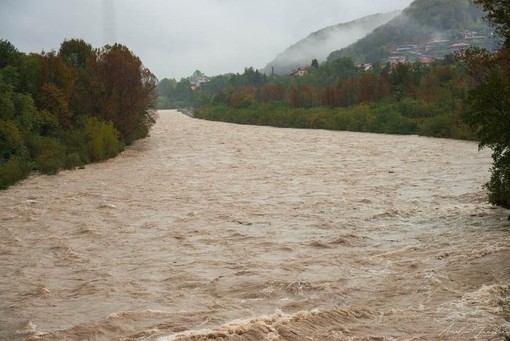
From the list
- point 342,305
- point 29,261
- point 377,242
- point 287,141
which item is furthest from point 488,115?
point 287,141

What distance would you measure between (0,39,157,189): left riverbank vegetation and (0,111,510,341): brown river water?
4.17 m

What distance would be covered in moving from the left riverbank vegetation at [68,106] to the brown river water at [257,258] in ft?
13.7

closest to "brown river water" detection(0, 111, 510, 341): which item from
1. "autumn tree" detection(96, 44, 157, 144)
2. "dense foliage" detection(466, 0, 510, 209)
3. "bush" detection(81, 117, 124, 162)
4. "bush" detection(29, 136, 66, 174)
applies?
"dense foliage" detection(466, 0, 510, 209)

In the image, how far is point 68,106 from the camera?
37.7m

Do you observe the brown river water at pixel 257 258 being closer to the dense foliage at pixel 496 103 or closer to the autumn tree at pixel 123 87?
the dense foliage at pixel 496 103

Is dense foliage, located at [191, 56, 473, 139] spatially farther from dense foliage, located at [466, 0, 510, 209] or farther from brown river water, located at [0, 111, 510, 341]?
dense foliage, located at [466, 0, 510, 209]

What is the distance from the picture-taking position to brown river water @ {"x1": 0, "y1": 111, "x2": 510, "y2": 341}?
863 cm

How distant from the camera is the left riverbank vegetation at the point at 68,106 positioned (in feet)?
94.6

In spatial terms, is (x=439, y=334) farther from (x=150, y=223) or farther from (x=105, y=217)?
(x=105, y=217)

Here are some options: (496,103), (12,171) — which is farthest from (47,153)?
(496,103)

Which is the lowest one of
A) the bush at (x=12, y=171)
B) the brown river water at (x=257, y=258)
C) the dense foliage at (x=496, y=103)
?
the brown river water at (x=257, y=258)

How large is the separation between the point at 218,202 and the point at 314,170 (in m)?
9.30

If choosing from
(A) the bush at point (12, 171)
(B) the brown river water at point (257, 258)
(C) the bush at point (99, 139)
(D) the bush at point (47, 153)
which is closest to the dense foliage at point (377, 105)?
(B) the brown river water at point (257, 258)

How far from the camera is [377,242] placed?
44.4ft
